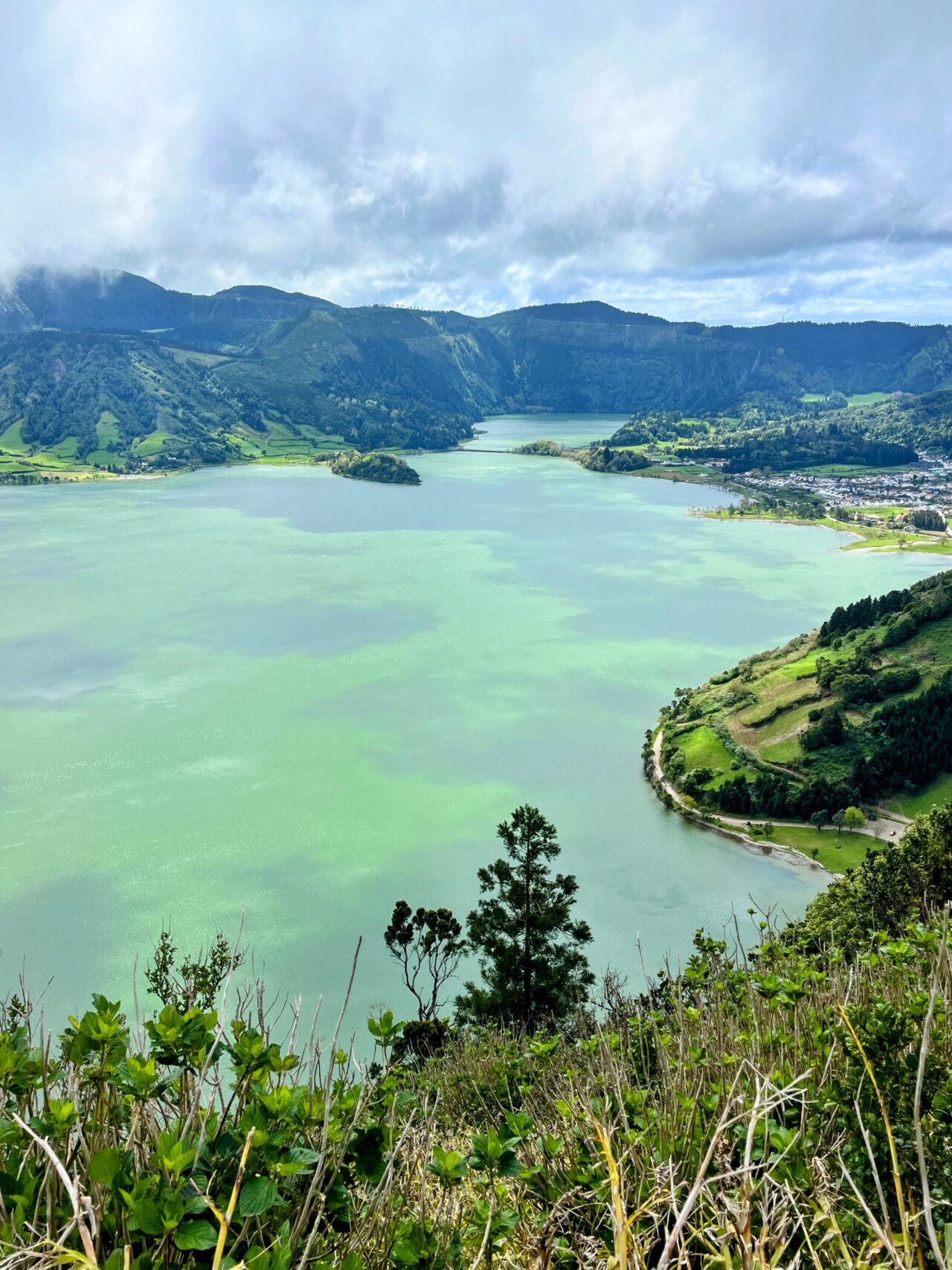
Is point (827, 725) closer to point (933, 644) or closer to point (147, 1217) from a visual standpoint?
point (933, 644)

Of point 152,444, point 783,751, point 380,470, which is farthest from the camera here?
point 152,444

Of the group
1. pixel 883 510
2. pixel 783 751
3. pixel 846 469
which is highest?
pixel 846 469

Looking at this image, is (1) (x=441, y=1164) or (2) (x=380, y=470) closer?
(1) (x=441, y=1164)

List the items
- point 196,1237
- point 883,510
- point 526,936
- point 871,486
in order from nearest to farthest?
point 196,1237, point 526,936, point 883,510, point 871,486

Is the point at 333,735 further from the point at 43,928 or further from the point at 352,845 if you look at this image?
the point at 43,928

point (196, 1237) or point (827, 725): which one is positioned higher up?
point (196, 1237)

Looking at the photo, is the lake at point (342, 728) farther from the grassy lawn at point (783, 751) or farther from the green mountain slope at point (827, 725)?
the grassy lawn at point (783, 751)

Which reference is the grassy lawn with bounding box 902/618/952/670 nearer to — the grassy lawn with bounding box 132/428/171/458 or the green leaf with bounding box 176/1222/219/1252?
the green leaf with bounding box 176/1222/219/1252

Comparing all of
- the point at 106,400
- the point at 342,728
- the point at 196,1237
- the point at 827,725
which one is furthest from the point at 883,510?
the point at 106,400
